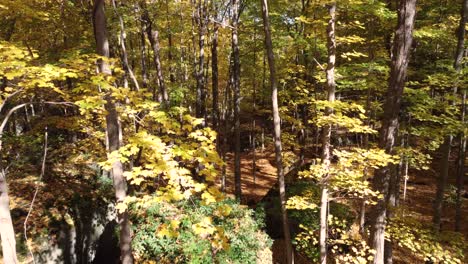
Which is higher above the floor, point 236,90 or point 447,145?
point 236,90

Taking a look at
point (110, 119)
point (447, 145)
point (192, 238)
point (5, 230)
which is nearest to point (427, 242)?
point (447, 145)

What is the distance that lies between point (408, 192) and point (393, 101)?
1977cm

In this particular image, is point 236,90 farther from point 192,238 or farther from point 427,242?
point 427,242

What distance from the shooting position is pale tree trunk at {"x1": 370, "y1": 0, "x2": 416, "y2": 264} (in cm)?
624

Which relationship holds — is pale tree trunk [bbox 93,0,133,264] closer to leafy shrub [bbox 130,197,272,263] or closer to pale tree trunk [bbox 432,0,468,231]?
leafy shrub [bbox 130,197,272,263]

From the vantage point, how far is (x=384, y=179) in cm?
746

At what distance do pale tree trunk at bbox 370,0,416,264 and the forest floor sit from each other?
21.1ft

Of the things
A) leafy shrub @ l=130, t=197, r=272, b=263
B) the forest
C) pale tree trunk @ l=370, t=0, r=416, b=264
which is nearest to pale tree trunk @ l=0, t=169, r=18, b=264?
the forest

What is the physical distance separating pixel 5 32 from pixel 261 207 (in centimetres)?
1153

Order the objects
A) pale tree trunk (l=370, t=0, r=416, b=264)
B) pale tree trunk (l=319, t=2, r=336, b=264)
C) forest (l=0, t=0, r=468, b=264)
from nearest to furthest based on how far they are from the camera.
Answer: forest (l=0, t=0, r=468, b=264) < pale tree trunk (l=370, t=0, r=416, b=264) < pale tree trunk (l=319, t=2, r=336, b=264)

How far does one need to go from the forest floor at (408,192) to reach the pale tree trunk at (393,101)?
643 centimetres

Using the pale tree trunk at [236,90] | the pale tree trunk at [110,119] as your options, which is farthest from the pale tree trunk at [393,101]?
the pale tree trunk at [236,90]

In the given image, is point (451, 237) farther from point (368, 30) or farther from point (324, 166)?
point (368, 30)

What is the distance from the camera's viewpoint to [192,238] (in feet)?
32.9
